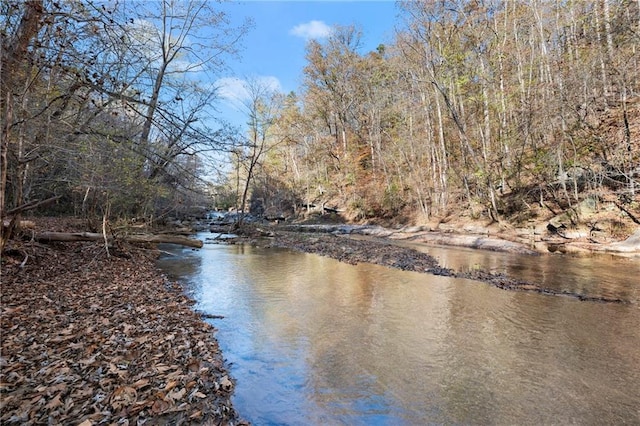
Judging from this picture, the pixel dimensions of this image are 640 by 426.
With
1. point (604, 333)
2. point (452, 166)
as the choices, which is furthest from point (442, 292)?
point (452, 166)

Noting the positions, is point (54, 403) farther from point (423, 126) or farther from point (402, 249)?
point (423, 126)

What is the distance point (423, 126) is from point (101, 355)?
2613 cm

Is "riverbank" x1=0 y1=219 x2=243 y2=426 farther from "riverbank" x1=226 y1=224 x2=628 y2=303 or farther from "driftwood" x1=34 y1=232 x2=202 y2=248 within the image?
"riverbank" x1=226 y1=224 x2=628 y2=303

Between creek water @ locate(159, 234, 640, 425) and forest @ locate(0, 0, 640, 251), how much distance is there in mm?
2840

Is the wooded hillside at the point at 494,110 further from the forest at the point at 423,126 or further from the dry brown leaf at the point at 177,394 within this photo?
the dry brown leaf at the point at 177,394

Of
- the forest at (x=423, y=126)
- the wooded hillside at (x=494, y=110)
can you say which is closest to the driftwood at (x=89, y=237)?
the forest at (x=423, y=126)

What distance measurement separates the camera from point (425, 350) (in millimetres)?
4895

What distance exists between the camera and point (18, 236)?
25.4 feet

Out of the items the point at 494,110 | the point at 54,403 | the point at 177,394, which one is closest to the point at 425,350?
the point at 177,394

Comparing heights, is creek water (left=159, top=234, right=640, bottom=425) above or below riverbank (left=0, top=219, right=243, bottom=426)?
below

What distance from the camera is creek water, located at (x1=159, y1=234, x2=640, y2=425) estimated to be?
3490 mm

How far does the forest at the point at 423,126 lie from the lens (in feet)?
19.5

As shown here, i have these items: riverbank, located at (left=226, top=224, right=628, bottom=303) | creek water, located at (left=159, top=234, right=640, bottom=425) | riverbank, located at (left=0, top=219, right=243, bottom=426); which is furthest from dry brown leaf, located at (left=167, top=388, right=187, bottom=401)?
riverbank, located at (left=226, top=224, right=628, bottom=303)

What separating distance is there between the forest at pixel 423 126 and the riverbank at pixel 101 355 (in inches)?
72.0
